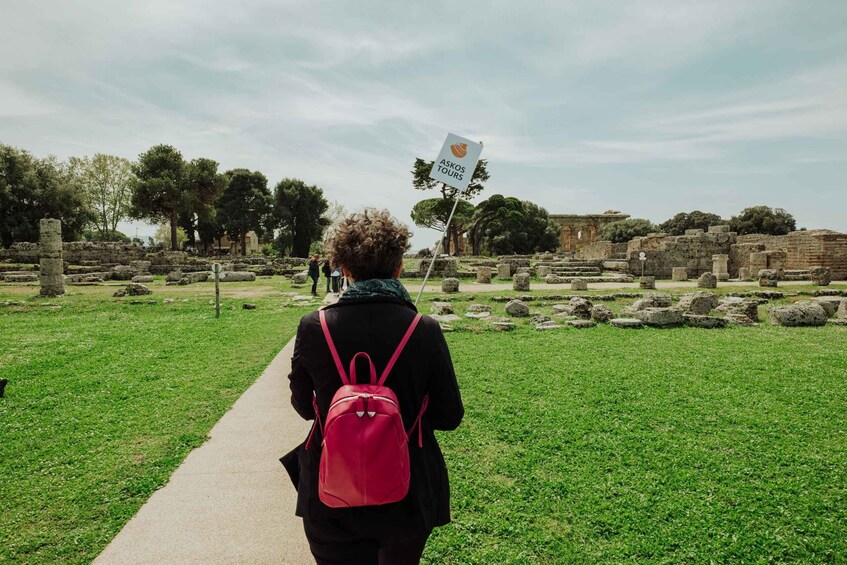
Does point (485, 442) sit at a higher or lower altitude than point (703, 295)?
lower

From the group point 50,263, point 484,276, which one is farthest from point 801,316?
point 50,263

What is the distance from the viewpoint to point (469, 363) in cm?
708

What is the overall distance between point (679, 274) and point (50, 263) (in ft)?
91.2

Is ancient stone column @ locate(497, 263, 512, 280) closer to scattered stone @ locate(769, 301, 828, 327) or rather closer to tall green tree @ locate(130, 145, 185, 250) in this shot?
scattered stone @ locate(769, 301, 828, 327)

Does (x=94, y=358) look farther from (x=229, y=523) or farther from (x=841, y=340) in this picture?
(x=841, y=340)

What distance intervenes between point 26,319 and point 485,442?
41.5ft

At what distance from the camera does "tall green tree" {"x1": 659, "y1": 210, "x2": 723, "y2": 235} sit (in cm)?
5738

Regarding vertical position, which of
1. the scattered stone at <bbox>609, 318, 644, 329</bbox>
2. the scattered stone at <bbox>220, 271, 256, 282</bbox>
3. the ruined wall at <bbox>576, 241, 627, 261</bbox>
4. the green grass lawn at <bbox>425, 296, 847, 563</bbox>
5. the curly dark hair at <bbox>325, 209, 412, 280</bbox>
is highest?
the ruined wall at <bbox>576, 241, 627, 261</bbox>

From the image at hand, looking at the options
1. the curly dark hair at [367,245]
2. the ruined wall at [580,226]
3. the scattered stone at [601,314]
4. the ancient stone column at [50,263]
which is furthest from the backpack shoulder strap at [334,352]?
the ruined wall at [580,226]

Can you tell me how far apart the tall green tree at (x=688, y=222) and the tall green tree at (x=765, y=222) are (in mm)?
4681

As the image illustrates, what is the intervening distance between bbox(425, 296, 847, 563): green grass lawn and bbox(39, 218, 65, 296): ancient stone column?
16.9 m

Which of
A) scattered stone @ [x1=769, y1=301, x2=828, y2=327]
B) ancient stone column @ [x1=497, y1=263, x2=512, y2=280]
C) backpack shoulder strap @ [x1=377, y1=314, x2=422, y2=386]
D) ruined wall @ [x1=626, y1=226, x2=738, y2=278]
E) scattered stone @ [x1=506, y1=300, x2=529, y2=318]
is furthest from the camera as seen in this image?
ruined wall @ [x1=626, y1=226, x2=738, y2=278]

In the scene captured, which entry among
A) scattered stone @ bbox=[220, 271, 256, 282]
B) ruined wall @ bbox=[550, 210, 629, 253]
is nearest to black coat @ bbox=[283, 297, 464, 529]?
scattered stone @ bbox=[220, 271, 256, 282]

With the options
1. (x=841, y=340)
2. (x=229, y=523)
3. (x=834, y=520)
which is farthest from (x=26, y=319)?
(x=841, y=340)
